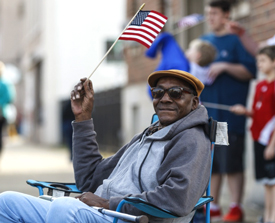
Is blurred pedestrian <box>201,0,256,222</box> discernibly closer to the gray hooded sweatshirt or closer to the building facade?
the gray hooded sweatshirt

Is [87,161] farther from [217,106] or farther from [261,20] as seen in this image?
[261,20]

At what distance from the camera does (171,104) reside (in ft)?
12.0

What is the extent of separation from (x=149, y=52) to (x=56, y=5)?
16326mm

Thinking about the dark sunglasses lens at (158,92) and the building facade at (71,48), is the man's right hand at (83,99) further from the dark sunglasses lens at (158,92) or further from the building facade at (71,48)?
the building facade at (71,48)

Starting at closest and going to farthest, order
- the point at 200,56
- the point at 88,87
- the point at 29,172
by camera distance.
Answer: the point at 88,87
the point at 200,56
the point at 29,172

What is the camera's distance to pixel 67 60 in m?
22.0

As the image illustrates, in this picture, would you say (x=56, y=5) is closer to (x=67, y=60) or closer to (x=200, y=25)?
(x=67, y=60)

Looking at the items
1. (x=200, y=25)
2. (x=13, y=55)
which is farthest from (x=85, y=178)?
(x=13, y=55)

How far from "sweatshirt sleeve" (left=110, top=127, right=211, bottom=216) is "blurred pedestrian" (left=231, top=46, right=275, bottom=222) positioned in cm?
219

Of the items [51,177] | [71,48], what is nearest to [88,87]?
[51,177]

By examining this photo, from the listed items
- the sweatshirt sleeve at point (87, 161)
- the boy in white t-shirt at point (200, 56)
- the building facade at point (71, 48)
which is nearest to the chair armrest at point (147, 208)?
the sweatshirt sleeve at point (87, 161)

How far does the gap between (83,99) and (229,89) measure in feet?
9.21

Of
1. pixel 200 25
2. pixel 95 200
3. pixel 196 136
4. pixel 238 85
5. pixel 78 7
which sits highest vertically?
pixel 78 7

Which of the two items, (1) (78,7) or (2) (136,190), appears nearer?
(2) (136,190)
